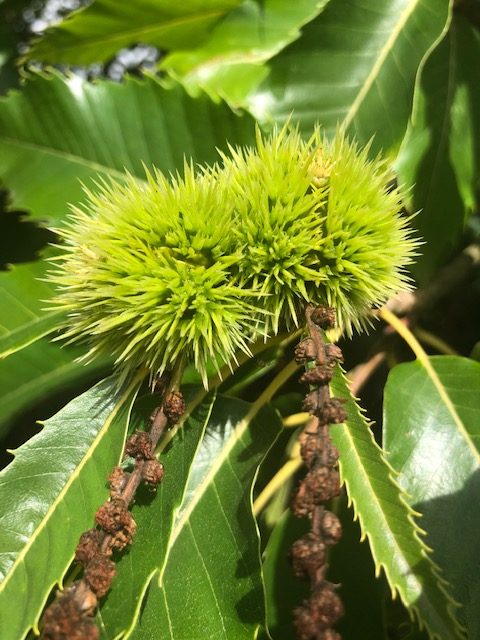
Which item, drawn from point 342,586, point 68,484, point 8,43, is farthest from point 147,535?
point 8,43

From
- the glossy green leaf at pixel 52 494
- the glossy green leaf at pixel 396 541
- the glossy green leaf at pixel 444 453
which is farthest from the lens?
the glossy green leaf at pixel 444 453

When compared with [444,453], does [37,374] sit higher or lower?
higher

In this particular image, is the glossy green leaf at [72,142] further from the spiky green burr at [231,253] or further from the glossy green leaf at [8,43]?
the glossy green leaf at [8,43]

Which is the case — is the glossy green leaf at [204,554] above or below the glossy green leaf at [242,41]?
below

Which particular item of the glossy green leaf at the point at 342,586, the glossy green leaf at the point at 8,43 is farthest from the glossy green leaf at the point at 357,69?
the glossy green leaf at the point at 8,43

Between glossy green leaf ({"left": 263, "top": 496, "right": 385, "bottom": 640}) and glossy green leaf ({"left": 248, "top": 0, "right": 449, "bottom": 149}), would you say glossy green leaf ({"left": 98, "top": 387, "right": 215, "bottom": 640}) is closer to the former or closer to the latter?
glossy green leaf ({"left": 263, "top": 496, "right": 385, "bottom": 640})

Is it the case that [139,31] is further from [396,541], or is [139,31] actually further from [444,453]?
[396,541]

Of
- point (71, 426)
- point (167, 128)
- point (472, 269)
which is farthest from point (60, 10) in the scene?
point (71, 426)

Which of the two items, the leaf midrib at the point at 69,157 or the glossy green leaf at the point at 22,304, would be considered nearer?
the glossy green leaf at the point at 22,304
